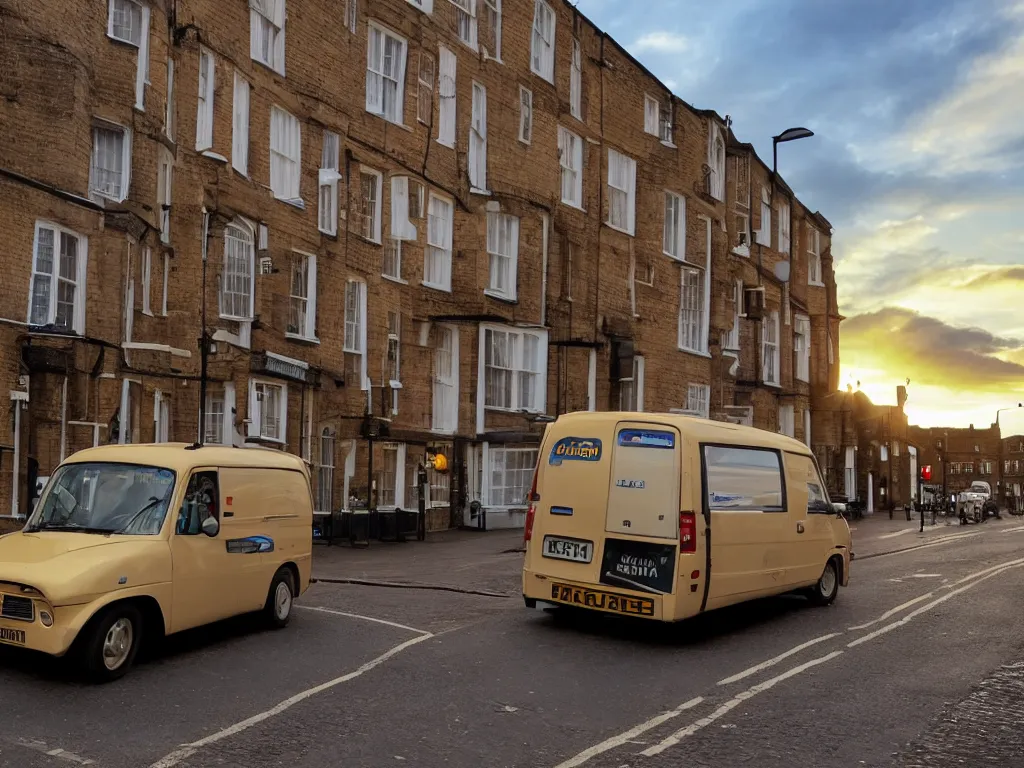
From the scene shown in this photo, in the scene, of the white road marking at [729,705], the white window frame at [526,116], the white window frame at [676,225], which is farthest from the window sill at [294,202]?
the white window frame at [676,225]

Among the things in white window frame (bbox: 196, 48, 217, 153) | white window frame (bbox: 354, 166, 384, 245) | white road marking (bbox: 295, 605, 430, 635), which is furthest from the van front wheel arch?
white window frame (bbox: 354, 166, 384, 245)

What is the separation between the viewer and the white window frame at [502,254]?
97.4 feet

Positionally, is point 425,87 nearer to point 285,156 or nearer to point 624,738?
point 285,156

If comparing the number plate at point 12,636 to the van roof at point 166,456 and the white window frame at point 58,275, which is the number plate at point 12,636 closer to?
the van roof at point 166,456

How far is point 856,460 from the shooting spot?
5247 cm

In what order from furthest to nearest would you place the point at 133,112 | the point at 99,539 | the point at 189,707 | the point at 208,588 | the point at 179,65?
the point at 179,65
the point at 133,112
the point at 208,588
the point at 99,539
the point at 189,707

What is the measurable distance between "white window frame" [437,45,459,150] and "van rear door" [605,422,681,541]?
1838 cm

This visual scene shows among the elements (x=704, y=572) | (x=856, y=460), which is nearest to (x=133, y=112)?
(x=704, y=572)

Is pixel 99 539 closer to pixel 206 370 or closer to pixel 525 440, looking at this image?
pixel 206 370

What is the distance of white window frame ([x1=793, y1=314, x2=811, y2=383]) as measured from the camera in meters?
47.7

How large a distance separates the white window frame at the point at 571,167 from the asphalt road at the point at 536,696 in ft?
69.8

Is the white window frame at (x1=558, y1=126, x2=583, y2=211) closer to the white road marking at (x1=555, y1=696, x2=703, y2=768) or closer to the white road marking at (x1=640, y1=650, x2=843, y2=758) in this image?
the white road marking at (x1=640, y1=650, x2=843, y2=758)

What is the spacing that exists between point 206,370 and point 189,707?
13.1 m

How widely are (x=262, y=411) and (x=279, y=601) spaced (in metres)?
11.5
